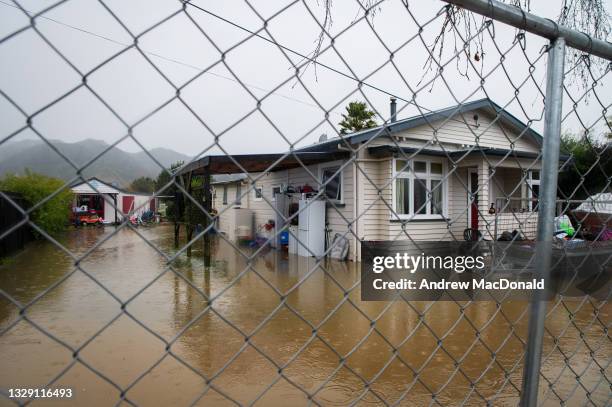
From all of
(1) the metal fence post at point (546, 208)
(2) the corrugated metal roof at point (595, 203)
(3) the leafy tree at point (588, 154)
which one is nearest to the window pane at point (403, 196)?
(3) the leafy tree at point (588, 154)

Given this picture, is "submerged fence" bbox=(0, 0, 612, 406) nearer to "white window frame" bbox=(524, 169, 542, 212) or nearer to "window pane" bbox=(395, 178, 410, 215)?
"white window frame" bbox=(524, 169, 542, 212)

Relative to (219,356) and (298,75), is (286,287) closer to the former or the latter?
(219,356)

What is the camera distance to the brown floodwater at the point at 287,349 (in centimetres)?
206

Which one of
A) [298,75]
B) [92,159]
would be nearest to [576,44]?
[298,75]

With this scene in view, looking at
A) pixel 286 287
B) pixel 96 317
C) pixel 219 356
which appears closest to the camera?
pixel 219 356

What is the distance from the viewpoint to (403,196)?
9.12 m

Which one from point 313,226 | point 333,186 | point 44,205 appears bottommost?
point 313,226

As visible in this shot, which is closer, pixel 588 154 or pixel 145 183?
pixel 588 154

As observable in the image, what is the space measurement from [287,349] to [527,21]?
3.15 metres

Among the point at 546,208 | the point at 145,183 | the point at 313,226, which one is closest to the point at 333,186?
the point at 313,226

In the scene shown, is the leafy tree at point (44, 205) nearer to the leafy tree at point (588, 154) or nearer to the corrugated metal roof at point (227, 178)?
the corrugated metal roof at point (227, 178)

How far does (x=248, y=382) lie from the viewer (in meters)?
2.80

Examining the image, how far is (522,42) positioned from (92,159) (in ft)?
4.08

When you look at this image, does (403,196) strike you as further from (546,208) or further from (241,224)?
(546,208)
